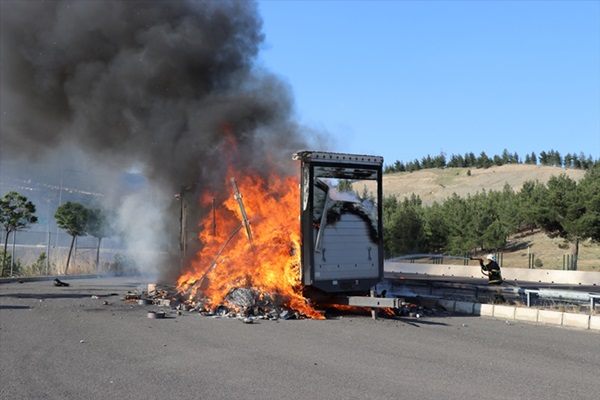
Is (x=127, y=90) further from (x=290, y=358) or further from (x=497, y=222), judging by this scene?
(x=497, y=222)

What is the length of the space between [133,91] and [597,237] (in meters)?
30.0

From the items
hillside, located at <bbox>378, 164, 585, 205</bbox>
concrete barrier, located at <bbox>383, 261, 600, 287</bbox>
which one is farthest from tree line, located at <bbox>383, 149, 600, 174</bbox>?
concrete barrier, located at <bbox>383, 261, 600, 287</bbox>

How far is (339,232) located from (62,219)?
79.5ft

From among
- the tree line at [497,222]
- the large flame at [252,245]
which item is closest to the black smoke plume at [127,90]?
the large flame at [252,245]

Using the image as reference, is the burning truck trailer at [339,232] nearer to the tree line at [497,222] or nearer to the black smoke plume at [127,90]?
the black smoke plume at [127,90]

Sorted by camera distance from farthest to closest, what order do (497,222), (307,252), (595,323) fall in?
(497,222) → (307,252) → (595,323)

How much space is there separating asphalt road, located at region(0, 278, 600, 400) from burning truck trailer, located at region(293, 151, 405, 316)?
76 centimetres

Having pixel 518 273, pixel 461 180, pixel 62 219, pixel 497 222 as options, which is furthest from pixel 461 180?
pixel 62 219

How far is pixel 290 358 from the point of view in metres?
7.61

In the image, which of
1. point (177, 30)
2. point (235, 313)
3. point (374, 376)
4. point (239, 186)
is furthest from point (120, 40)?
point (374, 376)

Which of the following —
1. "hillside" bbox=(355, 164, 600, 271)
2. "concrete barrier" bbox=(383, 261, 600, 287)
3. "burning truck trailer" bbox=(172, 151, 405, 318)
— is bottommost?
"concrete barrier" bbox=(383, 261, 600, 287)

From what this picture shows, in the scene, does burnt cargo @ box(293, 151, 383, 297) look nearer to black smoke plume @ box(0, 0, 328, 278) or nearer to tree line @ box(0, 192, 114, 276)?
black smoke plume @ box(0, 0, 328, 278)

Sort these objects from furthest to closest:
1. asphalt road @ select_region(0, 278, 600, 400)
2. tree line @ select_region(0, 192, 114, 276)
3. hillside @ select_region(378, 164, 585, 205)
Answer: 1. hillside @ select_region(378, 164, 585, 205)
2. tree line @ select_region(0, 192, 114, 276)
3. asphalt road @ select_region(0, 278, 600, 400)

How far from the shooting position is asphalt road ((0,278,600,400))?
233 inches
